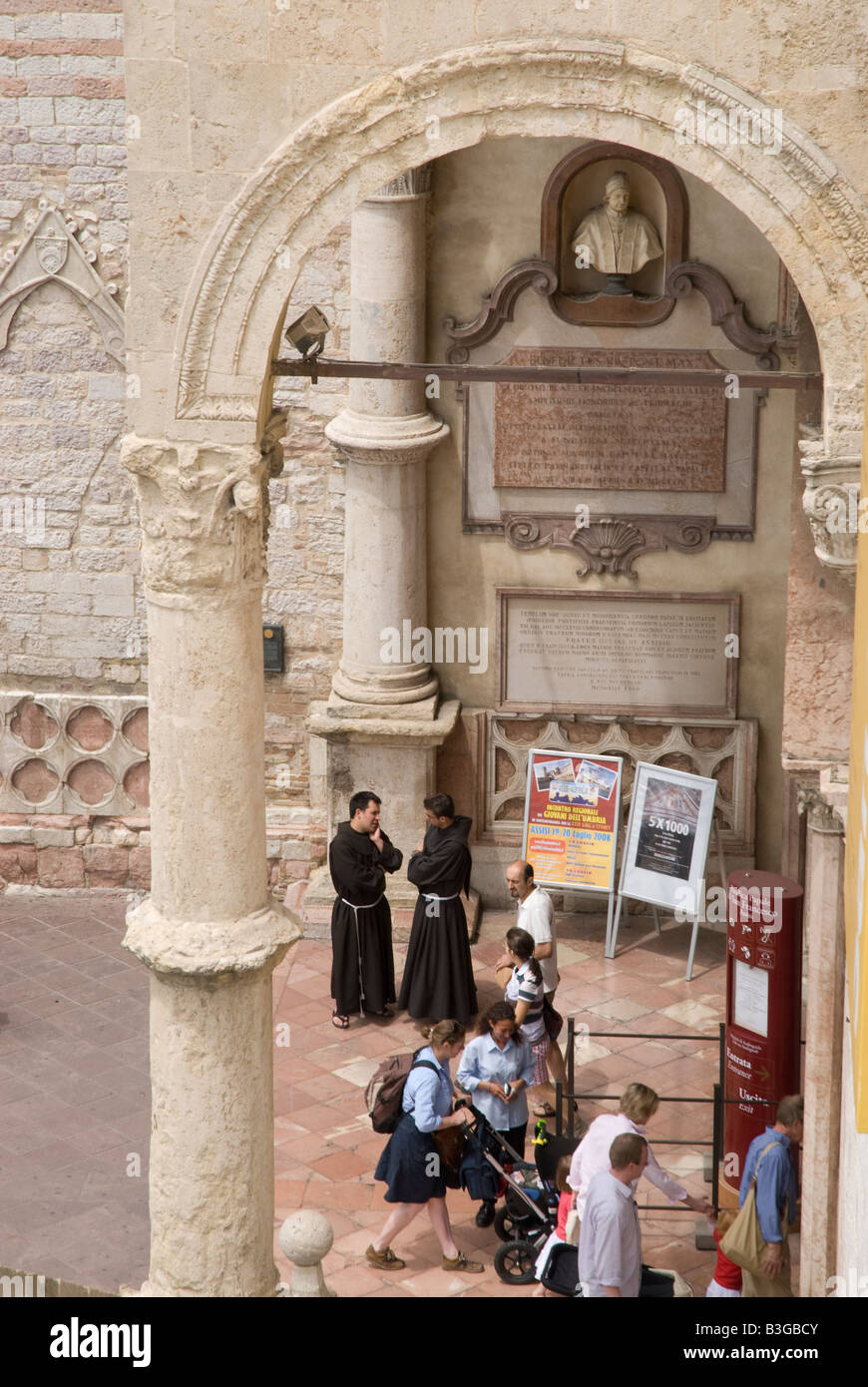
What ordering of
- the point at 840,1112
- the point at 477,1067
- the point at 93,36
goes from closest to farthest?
the point at 840,1112 < the point at 477,1067 < the point at 93,36

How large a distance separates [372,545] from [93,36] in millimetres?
3192

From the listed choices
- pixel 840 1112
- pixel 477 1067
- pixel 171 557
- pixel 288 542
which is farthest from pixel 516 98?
pixel 288 542

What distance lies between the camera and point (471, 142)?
19.9ft

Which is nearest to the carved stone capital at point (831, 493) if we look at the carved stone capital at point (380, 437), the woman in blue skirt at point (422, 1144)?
the woman in blue skirt at point (422, 1144)

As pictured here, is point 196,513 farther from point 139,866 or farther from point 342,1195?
point 139,866

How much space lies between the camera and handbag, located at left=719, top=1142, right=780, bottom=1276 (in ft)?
24.1

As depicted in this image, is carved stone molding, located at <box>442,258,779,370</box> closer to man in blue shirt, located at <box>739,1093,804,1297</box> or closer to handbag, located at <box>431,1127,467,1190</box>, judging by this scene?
handbag, located at <box>431,1127,467,1190</box>

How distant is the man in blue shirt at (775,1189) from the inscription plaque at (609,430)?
15.3ft

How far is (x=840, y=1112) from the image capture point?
23.5 ft

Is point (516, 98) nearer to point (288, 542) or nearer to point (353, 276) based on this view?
point (353, 276)

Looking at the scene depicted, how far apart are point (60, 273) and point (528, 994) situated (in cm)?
503

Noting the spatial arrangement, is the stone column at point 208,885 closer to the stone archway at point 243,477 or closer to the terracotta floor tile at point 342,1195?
the stone archway at point 243,477

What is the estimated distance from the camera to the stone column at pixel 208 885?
20.8 feet

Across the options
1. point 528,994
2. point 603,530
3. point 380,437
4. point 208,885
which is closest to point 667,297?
point 603,530
